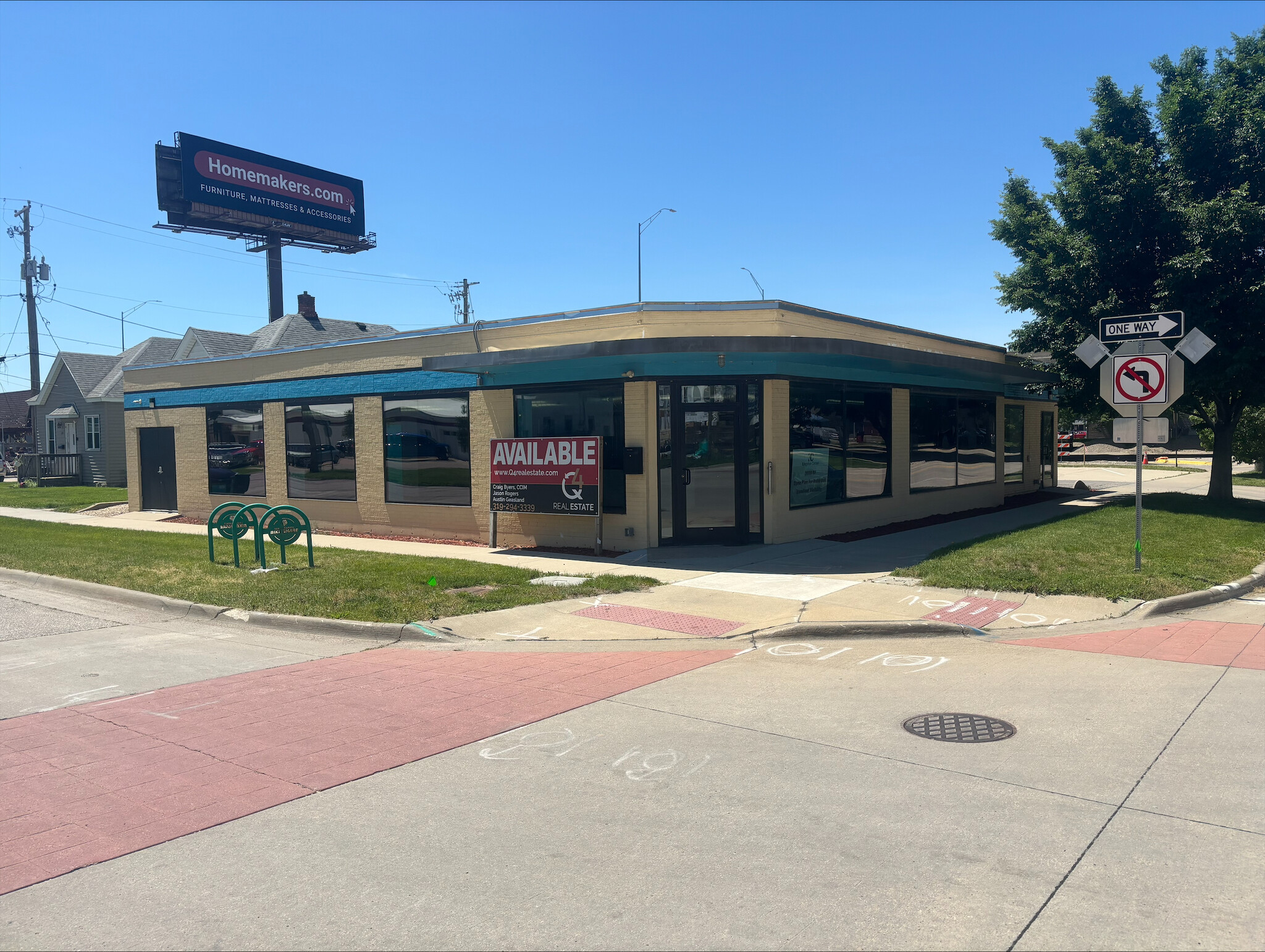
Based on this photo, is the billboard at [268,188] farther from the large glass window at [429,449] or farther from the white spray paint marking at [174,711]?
the white spray paint marking at [174,711]

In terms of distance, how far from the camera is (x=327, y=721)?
6.43 metres

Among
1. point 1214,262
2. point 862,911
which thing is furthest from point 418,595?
point 1214,262

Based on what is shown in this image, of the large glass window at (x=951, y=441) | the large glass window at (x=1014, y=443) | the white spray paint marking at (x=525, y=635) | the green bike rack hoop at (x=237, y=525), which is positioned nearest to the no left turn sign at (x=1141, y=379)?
the large glass window at (x=951, y=441)

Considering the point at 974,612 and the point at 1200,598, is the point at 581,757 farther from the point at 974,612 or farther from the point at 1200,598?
the point at 1200,598

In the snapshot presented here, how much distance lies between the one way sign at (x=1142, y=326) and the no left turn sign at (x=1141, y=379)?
271 mm

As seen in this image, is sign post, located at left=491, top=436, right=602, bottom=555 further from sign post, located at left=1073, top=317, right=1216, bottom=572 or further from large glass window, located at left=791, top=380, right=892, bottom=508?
sign post, located at left=1073, top=317, right=1216, bottom=572

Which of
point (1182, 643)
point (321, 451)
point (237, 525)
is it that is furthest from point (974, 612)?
point (321, 451)

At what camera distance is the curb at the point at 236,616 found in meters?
9.34

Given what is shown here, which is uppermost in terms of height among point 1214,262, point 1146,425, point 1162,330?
point 1214,262

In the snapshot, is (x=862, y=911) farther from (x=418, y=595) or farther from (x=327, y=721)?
(x=418, y=595)

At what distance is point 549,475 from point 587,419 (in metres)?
1.13

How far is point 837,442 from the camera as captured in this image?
629 inches

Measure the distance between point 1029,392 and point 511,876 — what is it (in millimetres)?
22340

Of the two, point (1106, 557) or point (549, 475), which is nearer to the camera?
point (1106, 557)
